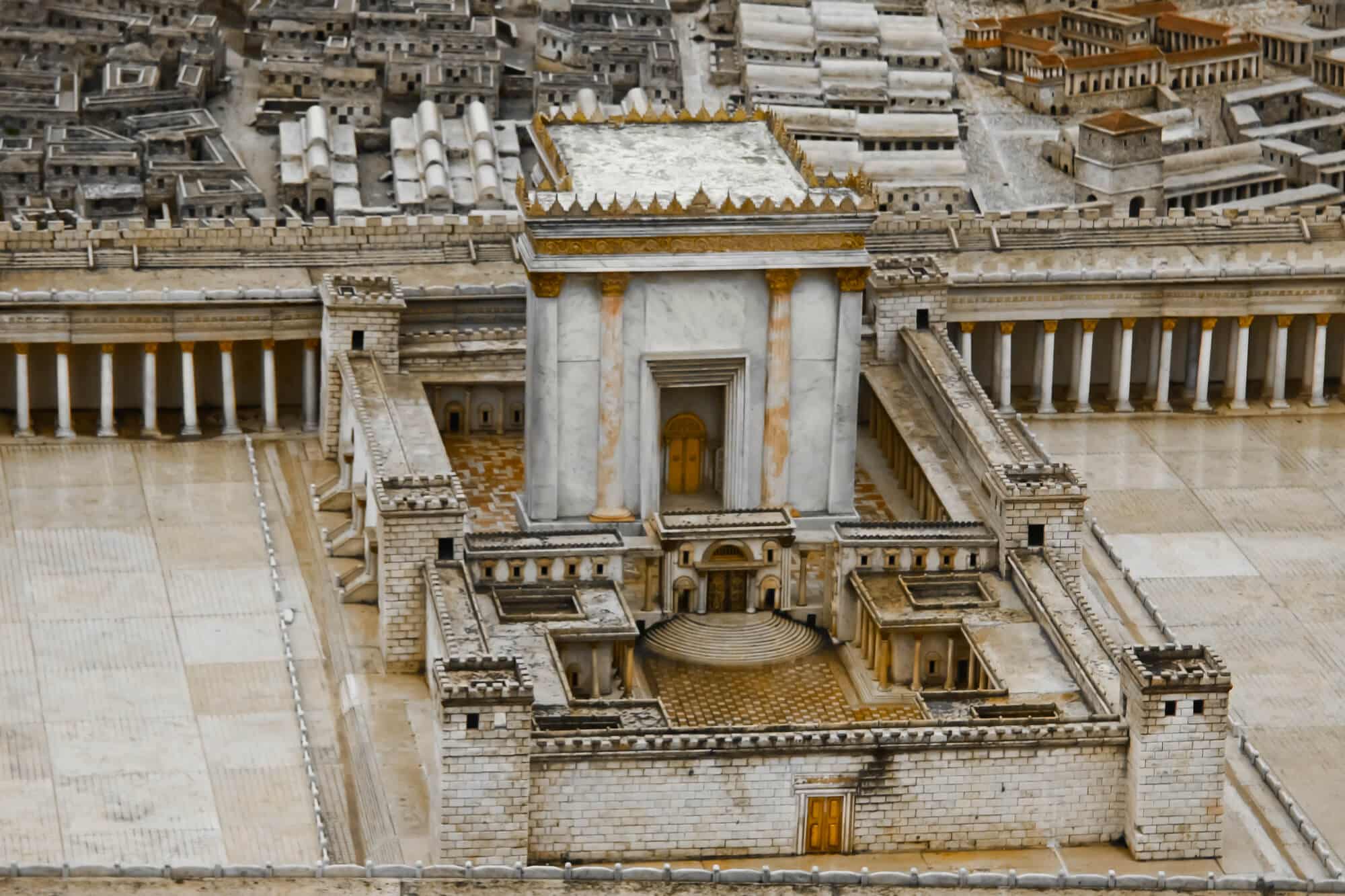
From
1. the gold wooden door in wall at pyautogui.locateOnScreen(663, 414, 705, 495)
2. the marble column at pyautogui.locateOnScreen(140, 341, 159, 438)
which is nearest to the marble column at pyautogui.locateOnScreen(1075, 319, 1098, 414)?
the gold wooden door in wall at pyautogui.locateOnScreen(663, 414, 705, 495)

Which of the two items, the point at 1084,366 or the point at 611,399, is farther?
the point at 1084,366

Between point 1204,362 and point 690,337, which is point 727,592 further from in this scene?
point 1204,362

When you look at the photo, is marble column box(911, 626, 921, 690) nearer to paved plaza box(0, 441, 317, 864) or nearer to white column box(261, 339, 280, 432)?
paved plaza box(0, 441, 317, 864)

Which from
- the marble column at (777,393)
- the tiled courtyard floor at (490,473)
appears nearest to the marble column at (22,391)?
the tiled courtyard floor at (490,473)

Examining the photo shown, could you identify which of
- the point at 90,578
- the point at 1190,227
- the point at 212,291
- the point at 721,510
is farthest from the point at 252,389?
the point at 1190,227

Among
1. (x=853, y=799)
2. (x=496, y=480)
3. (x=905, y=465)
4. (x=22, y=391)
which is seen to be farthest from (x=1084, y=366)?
(x=853, y=799)

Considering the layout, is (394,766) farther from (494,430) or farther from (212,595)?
(494,430)
